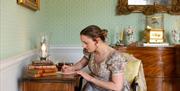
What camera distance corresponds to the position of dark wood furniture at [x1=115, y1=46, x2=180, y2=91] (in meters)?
3.93

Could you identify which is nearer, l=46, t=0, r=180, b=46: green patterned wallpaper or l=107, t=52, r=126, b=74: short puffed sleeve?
l=107, t=52, r=126, b=74: short puffed sleeve

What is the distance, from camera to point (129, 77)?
303 cm

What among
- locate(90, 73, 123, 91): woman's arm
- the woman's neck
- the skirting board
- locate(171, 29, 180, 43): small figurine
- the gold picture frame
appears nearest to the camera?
the skirting board

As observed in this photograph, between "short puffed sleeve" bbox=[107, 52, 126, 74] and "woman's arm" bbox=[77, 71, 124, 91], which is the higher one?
"short puffed sleeve" bbox=[107, 52, 126, 74]

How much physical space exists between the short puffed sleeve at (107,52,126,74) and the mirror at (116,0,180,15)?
1.70 m

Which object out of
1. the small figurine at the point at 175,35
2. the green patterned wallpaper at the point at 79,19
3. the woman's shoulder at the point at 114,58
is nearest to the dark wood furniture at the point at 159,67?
the small figurine at the point at 175,35

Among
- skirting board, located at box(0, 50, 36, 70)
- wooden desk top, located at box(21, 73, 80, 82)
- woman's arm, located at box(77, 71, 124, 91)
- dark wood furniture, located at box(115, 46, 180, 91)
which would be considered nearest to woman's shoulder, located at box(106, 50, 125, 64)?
woman's arm, located at box(77, 71, 124, 91)

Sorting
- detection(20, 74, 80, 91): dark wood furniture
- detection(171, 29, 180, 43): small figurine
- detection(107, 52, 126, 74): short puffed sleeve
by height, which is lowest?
detection(20, 74, 80, 91): dark wood furniture

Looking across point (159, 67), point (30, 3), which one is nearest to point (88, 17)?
point (159, 67)

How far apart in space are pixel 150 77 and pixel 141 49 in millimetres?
368

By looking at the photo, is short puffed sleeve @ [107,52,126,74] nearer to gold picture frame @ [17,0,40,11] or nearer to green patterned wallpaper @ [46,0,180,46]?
gold picture frame @ [17,0,40,11]

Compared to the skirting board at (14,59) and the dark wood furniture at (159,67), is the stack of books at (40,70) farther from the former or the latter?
the dark wood furniture at (159,67)

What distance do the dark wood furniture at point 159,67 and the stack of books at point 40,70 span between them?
4.61 feet

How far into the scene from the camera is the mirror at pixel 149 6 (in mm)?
4188
